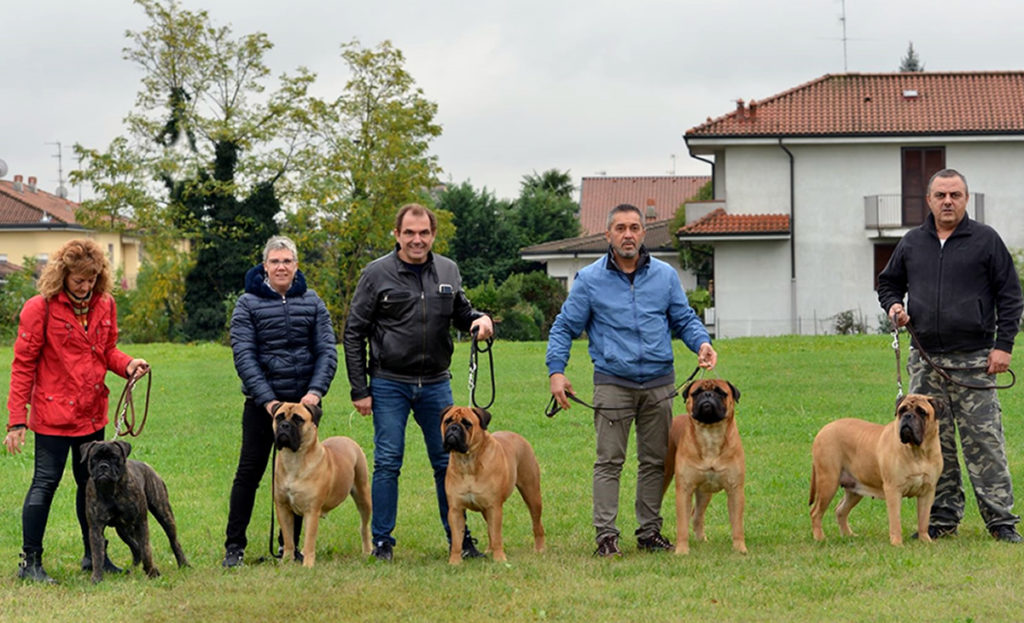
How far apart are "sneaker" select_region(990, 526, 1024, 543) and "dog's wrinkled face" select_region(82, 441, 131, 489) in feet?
17.7

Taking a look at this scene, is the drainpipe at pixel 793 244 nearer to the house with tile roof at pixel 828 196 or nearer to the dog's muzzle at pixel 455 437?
the house with tile roof at pixel 828 196

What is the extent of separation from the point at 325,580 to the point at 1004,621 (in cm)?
358

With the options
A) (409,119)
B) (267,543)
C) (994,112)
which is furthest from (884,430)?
(409,119)

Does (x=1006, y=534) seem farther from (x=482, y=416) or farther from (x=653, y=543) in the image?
(x=482, y=416)

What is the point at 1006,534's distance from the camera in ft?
25.6

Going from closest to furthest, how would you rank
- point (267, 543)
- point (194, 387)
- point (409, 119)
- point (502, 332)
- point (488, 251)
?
point (267, 543), point (194, 387), point (502, 332), point (409, 119), point (488, 251)

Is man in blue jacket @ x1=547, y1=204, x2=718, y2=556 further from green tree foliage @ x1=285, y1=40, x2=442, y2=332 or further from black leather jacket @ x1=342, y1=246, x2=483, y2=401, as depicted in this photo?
green tree foliage @ x1=285, y1=40, x2=442, y2=332

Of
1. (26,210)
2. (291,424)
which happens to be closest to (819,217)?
(291,424)

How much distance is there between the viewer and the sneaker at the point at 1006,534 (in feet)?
25.4

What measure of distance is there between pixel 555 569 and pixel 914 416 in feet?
7.68

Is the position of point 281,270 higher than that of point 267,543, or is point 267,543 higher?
point 281,270

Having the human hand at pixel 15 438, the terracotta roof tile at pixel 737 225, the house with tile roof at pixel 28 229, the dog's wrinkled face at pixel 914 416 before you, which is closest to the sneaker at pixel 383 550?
the human hand at pixel 15 438

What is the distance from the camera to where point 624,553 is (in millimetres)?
7809

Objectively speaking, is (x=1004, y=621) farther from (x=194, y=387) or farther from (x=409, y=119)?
(x=409, y=119)
